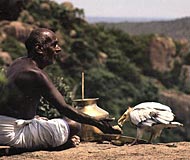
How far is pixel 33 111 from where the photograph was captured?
5.25 m

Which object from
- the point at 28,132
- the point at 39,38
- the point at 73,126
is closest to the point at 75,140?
the point at 73,126

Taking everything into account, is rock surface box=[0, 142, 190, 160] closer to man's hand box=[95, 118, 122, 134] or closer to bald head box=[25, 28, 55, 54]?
man's hand box=[95, 118, 122, 134]

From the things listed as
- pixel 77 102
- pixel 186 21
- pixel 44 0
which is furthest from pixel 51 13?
pixel 77 102

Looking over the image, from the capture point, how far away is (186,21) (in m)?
42.1

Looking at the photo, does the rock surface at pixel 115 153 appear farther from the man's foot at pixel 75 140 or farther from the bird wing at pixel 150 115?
the bird wing at pixel 150 115

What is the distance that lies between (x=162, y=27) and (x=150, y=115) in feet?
133

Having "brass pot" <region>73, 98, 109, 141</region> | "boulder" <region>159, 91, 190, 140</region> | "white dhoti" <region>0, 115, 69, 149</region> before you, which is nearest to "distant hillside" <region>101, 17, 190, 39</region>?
"boulder" <region>159, 91, 190, 140</region>

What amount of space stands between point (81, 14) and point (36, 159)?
87.6 ft

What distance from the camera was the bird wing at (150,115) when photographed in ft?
18.2

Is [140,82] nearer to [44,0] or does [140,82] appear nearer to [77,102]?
[44,0]

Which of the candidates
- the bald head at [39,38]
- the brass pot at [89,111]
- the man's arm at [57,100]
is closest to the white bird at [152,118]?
the brass pot at [89,111]

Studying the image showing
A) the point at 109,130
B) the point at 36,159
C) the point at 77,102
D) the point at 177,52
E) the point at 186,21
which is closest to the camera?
the point at 36,159

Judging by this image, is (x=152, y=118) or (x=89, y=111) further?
(x=89, y=111)

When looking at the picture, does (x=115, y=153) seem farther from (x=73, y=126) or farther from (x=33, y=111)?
(x=33, y=111)
